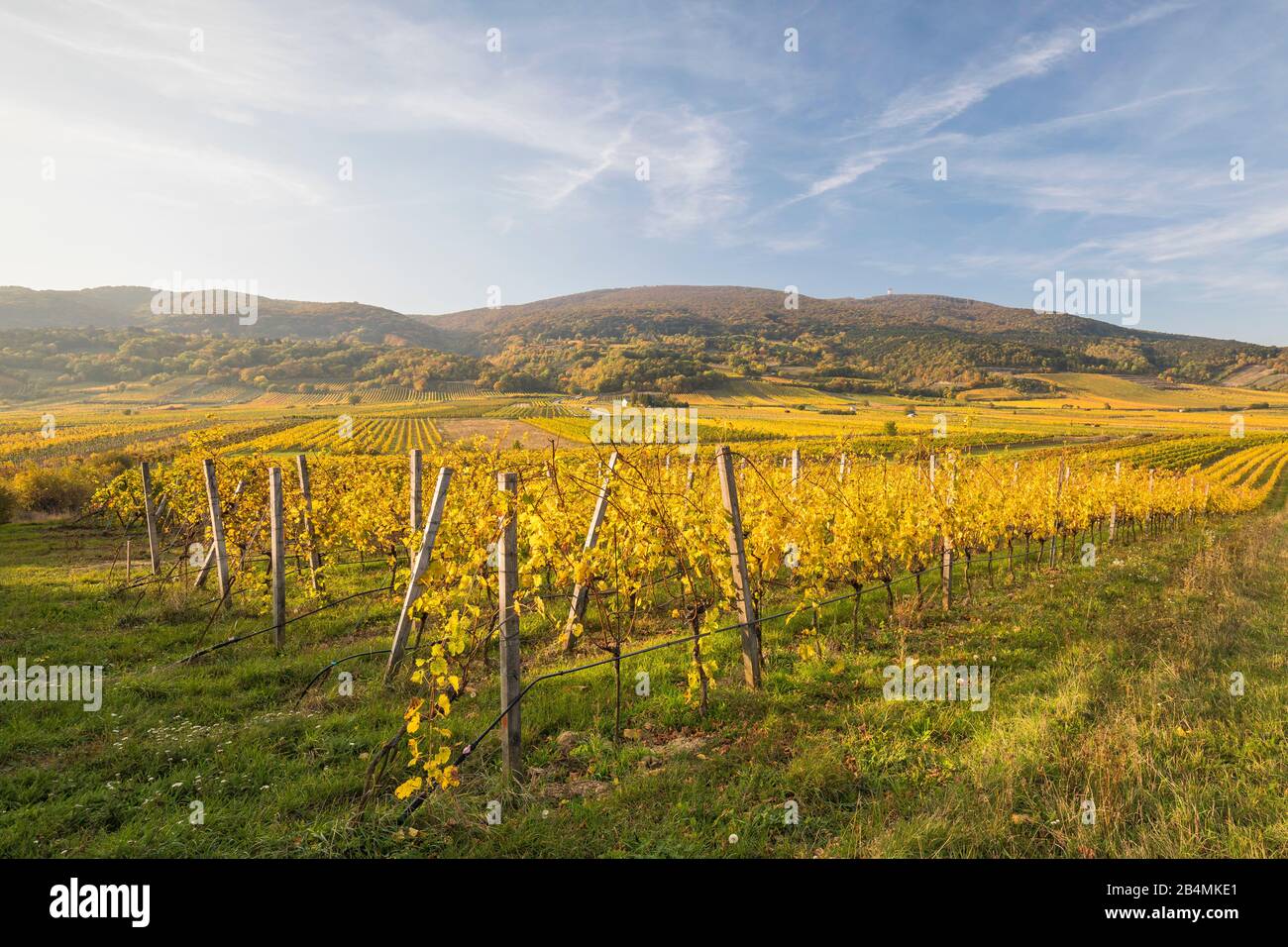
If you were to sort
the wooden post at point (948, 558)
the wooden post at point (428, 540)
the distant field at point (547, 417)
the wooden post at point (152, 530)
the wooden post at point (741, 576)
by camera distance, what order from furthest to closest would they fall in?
1. the distant field at point (547, 417)
2. the wooden post at point (152, 530)
3. the wooden post at point (948, 558)
4. the wooden post at point (428, 540)
5. the wooden post at point (741, 576)

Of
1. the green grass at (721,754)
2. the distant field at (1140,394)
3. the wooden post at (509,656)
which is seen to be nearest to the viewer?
the green grass at (721,754)

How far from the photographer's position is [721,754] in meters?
4.14

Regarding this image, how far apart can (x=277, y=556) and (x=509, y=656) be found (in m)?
4.72

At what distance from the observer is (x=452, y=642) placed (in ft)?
11.2

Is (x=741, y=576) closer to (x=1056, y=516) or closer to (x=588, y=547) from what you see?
(x=588, y=547)

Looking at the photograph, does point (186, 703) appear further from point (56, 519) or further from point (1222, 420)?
point (1222, 420)

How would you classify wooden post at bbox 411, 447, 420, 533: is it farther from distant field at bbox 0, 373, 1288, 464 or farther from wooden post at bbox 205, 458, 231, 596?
distant field at bbox 0, 373, 1288, 464

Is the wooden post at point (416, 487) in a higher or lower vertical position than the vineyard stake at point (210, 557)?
higher

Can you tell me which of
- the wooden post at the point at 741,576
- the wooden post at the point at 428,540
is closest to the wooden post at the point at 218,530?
the wooden post at the point at 428,540

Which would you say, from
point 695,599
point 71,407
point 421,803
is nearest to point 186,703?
point 421,803

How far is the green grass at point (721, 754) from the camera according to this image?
10.3ft

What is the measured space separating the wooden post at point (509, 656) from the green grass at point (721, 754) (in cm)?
17

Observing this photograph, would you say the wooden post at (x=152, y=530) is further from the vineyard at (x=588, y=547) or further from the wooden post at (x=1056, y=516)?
the wooden post at (x=1056, y=516)
